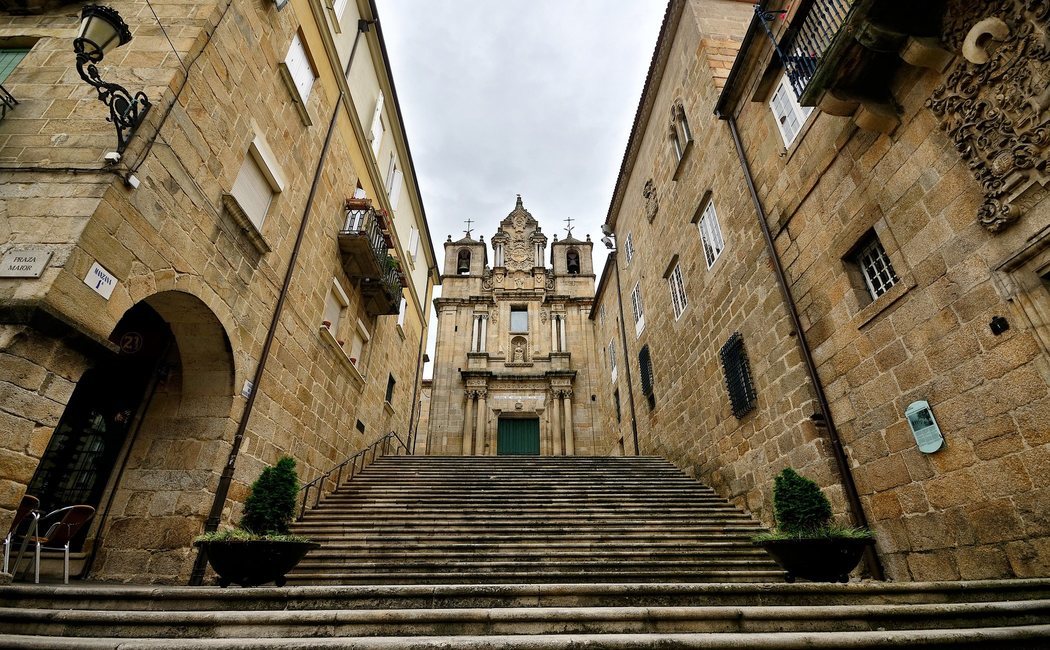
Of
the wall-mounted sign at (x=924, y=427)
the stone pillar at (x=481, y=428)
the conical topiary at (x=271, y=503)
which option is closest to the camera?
the wall-mounted sign at (x=924, y=427)

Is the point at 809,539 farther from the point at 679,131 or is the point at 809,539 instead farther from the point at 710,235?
the point at 679,131

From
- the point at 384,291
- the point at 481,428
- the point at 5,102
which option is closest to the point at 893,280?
the point at 384,291

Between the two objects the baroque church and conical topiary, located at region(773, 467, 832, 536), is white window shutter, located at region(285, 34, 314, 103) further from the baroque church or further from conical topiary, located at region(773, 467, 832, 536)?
the baroque church

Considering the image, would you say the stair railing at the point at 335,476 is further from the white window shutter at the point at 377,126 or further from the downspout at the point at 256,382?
the white window shutter at the point at 377,126

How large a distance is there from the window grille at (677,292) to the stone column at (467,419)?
11.7 meters

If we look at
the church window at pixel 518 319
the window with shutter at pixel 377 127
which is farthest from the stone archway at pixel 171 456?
the church window at pixel 518 319

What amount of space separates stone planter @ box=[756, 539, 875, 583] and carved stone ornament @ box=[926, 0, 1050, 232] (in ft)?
9.72

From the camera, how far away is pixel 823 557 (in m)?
3.84

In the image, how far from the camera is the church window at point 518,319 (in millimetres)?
23062

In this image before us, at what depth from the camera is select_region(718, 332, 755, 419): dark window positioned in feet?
24.9

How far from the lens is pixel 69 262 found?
12.7 ft

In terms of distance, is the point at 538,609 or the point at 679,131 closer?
the point at 538,609

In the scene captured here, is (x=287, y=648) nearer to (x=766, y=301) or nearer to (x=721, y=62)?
(x=766, y=301)

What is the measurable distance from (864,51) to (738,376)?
5045mm
